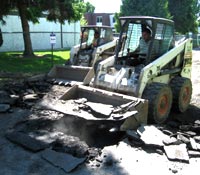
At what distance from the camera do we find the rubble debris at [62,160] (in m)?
5.09

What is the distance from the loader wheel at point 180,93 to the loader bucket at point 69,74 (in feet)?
9.57

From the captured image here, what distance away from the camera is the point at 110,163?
5309 millimetres

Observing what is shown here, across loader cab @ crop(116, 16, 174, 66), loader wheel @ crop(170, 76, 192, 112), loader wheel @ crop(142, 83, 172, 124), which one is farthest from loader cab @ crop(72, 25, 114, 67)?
loader wheel @ crop(142, 83, 172, 124)

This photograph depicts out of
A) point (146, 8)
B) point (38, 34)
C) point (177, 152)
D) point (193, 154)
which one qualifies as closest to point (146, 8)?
point (146, 8)

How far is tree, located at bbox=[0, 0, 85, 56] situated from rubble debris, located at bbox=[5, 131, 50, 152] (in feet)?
41.5

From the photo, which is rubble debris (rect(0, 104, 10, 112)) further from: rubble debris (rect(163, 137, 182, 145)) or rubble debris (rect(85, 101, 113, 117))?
rubble debris (rect(163, 137, 182, 145))

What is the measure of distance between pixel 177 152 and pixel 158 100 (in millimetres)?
1977

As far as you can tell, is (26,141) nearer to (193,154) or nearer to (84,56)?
(193,154)

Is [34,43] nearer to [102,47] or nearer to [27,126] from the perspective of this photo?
[102,47]

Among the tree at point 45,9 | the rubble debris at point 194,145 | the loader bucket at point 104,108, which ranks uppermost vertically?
the tree at point 45,9

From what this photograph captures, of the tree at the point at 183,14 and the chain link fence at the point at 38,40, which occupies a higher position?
the tree at the point at 183,14

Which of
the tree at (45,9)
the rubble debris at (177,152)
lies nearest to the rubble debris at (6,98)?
the rubble debris at (177,152)

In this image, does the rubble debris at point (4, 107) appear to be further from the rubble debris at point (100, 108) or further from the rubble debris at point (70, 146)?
the rubble debris at point (70, 146)

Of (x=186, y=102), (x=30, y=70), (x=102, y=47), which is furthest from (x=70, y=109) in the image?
(x=30, y=70)
